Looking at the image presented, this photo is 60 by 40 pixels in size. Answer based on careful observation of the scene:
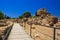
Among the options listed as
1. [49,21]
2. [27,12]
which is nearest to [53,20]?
[49,21]

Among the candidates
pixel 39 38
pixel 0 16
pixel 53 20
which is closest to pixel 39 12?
pixel 53 20

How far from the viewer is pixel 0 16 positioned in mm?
107625

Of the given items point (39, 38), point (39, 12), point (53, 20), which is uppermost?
point (39, 12)

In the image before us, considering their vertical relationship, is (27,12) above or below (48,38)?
above

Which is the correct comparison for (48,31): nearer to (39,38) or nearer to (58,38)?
(39,38)

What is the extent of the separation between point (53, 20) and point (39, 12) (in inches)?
631

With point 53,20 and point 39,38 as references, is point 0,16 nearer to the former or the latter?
point 53,20

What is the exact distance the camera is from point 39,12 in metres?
39.9

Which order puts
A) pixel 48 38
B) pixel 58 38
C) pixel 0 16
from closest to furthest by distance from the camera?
pixel 58 38
pixel 48 38
pixel 0 16

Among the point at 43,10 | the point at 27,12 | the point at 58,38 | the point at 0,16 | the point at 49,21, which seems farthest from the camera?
the point at 27,12

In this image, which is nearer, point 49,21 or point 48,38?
point 48,38

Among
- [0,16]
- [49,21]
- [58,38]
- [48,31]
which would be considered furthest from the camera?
[0,16]

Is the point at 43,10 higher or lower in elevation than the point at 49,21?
higher

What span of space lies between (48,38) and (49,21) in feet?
49.9
